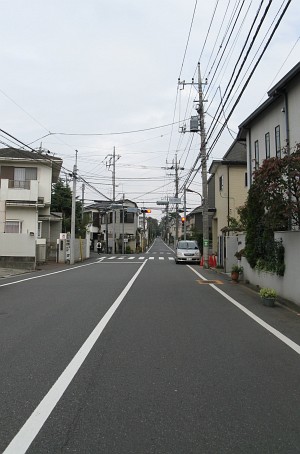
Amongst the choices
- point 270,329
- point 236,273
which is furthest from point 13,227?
point 270,329

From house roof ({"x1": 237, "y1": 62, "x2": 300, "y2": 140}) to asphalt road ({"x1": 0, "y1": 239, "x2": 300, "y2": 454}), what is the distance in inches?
318

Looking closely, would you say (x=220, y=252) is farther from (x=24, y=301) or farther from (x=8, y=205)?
(x=24, y=301)

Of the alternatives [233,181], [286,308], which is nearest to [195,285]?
[286,308]

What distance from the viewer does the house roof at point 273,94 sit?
13.7 m

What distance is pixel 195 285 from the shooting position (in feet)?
54.2

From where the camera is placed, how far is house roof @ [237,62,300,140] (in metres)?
13.7

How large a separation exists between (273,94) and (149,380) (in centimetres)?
1326

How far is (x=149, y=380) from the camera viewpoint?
16.9 ft

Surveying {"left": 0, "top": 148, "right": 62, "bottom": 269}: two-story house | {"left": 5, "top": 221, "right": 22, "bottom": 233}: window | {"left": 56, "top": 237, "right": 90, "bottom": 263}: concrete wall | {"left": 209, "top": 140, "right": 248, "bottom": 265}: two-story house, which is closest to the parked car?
{"left": 209, "top": 140, "right": 248, "bottom": 265}: two-story house

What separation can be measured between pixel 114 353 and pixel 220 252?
70.6ft

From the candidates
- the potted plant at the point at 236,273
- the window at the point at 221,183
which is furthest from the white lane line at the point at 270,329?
the window at the point at 221,183

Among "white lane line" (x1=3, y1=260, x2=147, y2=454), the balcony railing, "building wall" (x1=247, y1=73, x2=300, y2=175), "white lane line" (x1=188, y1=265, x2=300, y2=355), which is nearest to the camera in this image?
"white lane line" (x1=3, y1=260, x2=147, y2=454)

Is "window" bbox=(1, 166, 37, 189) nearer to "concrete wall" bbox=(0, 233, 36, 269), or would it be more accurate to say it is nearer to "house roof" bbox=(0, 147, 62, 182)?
"house roof" bbox=(0, 147, 62, 182)

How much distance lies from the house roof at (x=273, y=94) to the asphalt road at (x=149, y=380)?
318 inches
